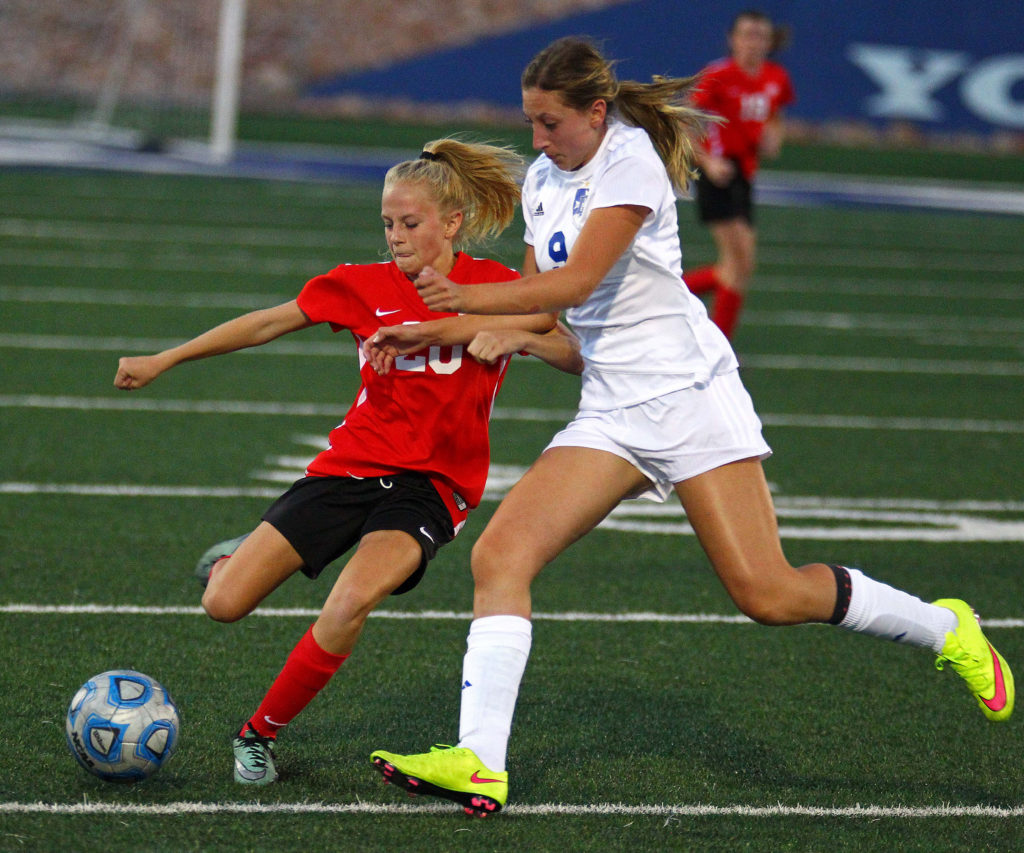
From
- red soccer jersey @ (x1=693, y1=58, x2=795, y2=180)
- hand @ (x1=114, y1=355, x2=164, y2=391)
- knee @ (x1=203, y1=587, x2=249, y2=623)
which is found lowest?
knee @ (x1=203, y1=587, x2=249, y2=623)

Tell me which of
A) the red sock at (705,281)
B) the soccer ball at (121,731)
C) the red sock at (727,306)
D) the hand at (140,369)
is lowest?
the soccer ball at (121,731)

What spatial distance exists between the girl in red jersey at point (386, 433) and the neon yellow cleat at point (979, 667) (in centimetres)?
127

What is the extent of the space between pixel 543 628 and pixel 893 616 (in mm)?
1596

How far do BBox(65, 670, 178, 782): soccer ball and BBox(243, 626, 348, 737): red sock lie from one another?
0.76 feet

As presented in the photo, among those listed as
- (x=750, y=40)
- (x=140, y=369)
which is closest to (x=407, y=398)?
(x=140, y=369)

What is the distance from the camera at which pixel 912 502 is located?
706cm

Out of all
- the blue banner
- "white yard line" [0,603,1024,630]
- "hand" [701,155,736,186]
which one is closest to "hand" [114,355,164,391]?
"white yard line" [0,603,1024,630]

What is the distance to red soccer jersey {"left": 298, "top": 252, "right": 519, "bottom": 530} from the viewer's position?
390 centimetres

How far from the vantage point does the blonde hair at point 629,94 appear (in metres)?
3.64

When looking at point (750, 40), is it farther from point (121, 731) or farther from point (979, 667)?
point (121, 731)

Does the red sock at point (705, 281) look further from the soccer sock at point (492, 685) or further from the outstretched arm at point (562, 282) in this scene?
the soccer sock at point (492, 685)

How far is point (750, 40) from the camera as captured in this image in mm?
10312

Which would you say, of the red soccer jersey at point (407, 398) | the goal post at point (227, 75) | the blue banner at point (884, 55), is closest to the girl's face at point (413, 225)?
the red soccer jersey at point (407, 398)

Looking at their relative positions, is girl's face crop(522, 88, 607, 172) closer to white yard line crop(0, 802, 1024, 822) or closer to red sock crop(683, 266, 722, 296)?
white yard line crop(0, 802, 1024, 822)
